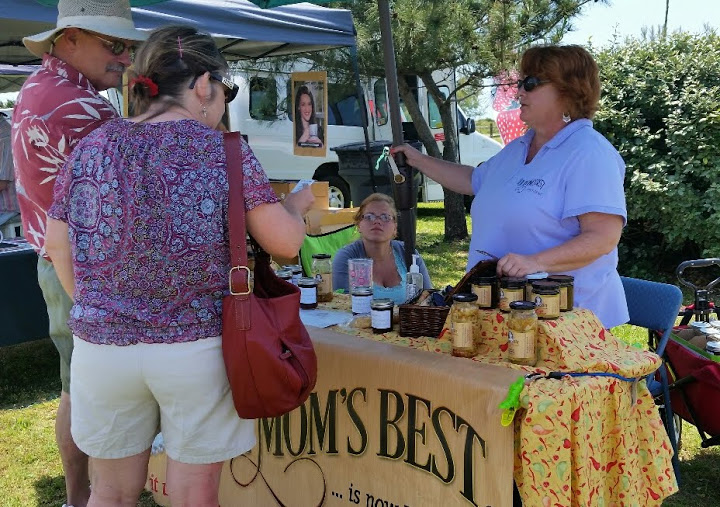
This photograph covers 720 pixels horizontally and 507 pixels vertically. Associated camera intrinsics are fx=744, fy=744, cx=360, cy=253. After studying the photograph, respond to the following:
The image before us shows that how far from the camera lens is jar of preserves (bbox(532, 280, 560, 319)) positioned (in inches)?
76.2

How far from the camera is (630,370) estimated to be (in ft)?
6.30

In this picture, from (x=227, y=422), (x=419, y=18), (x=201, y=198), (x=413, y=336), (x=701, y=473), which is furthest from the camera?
(x=419, y=18)

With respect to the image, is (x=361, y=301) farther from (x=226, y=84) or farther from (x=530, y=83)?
(x=226, y=84)

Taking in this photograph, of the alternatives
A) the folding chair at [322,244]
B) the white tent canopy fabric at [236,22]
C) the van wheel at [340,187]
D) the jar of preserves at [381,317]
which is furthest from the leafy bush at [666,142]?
the van wheel at [340,187]

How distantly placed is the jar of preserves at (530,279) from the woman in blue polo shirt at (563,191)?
0.14ft

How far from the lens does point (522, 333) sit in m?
1.91

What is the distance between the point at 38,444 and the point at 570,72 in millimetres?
2862

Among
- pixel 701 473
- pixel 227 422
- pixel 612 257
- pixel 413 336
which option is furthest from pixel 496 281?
pixel 701 473

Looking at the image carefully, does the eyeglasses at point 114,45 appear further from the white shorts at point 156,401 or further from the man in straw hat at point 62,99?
the white shorts at point 156,401

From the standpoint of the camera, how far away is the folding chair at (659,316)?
8.98ft

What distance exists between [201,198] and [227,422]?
491mm

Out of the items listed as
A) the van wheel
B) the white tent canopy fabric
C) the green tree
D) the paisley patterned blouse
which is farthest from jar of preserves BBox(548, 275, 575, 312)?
the van wheel

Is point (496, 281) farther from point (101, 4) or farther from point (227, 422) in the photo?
point (101, 4)

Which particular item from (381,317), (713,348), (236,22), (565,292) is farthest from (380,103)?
(565,292)
